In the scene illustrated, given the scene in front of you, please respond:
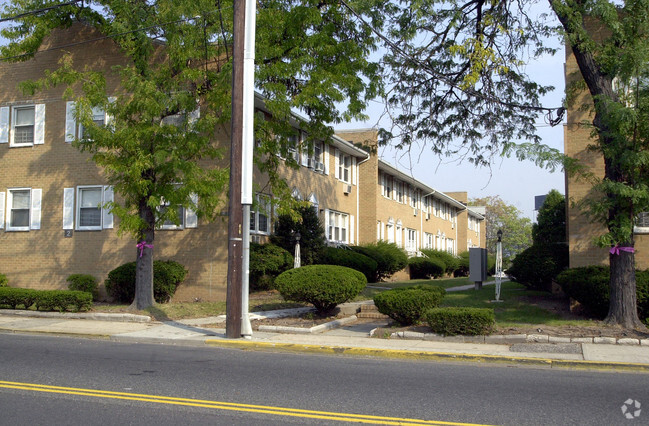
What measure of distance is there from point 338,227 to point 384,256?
258cm

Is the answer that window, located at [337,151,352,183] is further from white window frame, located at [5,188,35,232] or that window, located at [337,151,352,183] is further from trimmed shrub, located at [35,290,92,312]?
trimmed shrub, located at [35,290,92,312]

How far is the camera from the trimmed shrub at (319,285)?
14781mm

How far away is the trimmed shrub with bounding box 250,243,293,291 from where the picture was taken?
19.8 metres

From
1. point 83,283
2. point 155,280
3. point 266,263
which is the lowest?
point 83,283

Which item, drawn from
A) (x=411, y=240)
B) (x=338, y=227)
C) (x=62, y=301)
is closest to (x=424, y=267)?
(x=411, y=240)

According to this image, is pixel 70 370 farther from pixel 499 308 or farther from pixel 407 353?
pixel 499 308

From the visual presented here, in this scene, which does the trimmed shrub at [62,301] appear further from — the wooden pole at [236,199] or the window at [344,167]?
the window at [344,167]

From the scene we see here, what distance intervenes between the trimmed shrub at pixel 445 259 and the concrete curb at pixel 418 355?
26.4m

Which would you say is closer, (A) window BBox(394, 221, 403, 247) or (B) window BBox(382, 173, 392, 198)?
(B) window BBox(382, 173, 392, 198)

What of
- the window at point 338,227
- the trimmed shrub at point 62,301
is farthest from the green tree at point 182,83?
the window at point 338,227

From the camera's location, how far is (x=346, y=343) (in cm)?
1216

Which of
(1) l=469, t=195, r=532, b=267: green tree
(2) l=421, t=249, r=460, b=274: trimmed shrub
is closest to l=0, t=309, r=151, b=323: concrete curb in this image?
(2) l=421, t=249, r=460, b=274: trimmed shrub

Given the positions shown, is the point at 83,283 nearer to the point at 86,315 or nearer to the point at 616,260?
the point at 86,315

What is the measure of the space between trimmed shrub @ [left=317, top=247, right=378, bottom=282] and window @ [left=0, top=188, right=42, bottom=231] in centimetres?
1048
